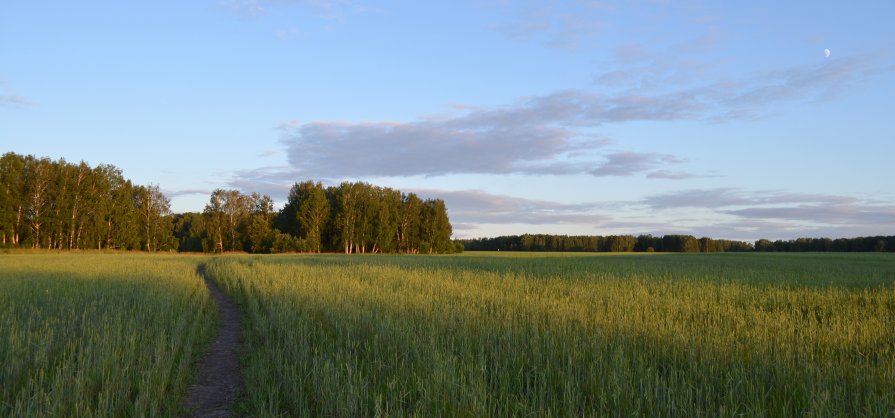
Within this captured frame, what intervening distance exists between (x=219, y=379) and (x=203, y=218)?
292 feet

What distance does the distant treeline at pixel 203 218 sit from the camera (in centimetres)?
6756

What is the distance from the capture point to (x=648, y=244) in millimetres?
149625

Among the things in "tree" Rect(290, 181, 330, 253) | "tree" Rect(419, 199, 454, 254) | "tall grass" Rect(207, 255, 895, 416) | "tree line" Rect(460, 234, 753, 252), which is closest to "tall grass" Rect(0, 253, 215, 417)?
"tall grass" Rect(207, 255, 895, 416)

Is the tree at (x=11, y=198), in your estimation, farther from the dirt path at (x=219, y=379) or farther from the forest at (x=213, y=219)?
the dirt path at (x=219, y=379)

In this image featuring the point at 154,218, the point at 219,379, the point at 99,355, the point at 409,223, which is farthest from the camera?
the point at 409,223

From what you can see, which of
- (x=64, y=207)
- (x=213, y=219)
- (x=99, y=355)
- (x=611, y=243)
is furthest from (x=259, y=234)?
(x=611, y=243)

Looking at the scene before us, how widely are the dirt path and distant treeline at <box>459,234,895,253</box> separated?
437ft

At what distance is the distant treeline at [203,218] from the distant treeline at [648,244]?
52744mm

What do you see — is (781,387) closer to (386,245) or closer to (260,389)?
(260,389)

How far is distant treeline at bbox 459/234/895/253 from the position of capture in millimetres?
125881

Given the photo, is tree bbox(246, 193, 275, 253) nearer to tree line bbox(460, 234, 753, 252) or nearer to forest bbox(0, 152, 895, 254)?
forest bbox(0, 152, 895, 254)

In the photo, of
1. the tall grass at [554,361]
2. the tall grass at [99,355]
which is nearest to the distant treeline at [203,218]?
the tall grass at [99,355]

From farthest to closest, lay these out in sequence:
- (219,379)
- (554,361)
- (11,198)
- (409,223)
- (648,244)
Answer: (648,244) → (409,223) → (11,198) → (219,379) → (554,361)

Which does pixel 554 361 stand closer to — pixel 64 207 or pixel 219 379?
pixel 219 379
